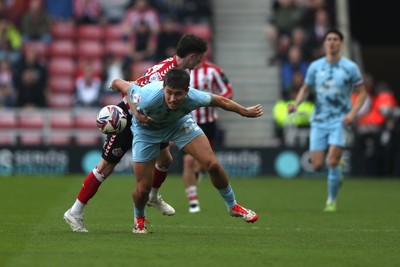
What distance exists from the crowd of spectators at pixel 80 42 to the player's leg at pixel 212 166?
1306 centimetres

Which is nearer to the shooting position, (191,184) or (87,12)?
(191,184)

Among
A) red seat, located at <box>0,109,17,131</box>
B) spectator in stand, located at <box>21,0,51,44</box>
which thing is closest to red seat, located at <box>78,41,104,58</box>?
spectator in stand, located at <box>21,0,51,44</box>

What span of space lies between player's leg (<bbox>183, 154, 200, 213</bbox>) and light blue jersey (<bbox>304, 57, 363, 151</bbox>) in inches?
69.3

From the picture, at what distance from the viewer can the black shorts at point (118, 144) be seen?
11125 millimetres

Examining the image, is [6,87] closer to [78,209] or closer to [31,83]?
[31,83]

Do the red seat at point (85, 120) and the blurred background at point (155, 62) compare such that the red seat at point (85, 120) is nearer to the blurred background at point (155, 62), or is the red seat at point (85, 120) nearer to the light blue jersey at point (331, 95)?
the blurred background at point (155, 62)

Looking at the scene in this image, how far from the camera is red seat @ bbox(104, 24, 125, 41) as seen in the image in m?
26.8

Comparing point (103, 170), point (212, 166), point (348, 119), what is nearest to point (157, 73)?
point (103, 170)

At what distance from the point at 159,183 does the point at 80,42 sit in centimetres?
1505

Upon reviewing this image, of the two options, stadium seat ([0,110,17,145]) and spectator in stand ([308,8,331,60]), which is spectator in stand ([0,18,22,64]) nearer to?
stadium seat ([0,110,17,145])

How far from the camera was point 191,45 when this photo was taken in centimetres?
1123

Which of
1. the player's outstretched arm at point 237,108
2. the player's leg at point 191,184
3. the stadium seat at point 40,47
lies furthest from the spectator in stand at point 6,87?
the player's outstretched arm at point 237,108

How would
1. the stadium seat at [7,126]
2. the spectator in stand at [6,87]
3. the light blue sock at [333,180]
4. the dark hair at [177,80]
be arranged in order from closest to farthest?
the dark hair at [177,80] → the light blue sock at [333,180] → the stadium seat at [7,126] → the spectator in stand at [6,87]

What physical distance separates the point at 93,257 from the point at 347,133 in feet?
23.5
